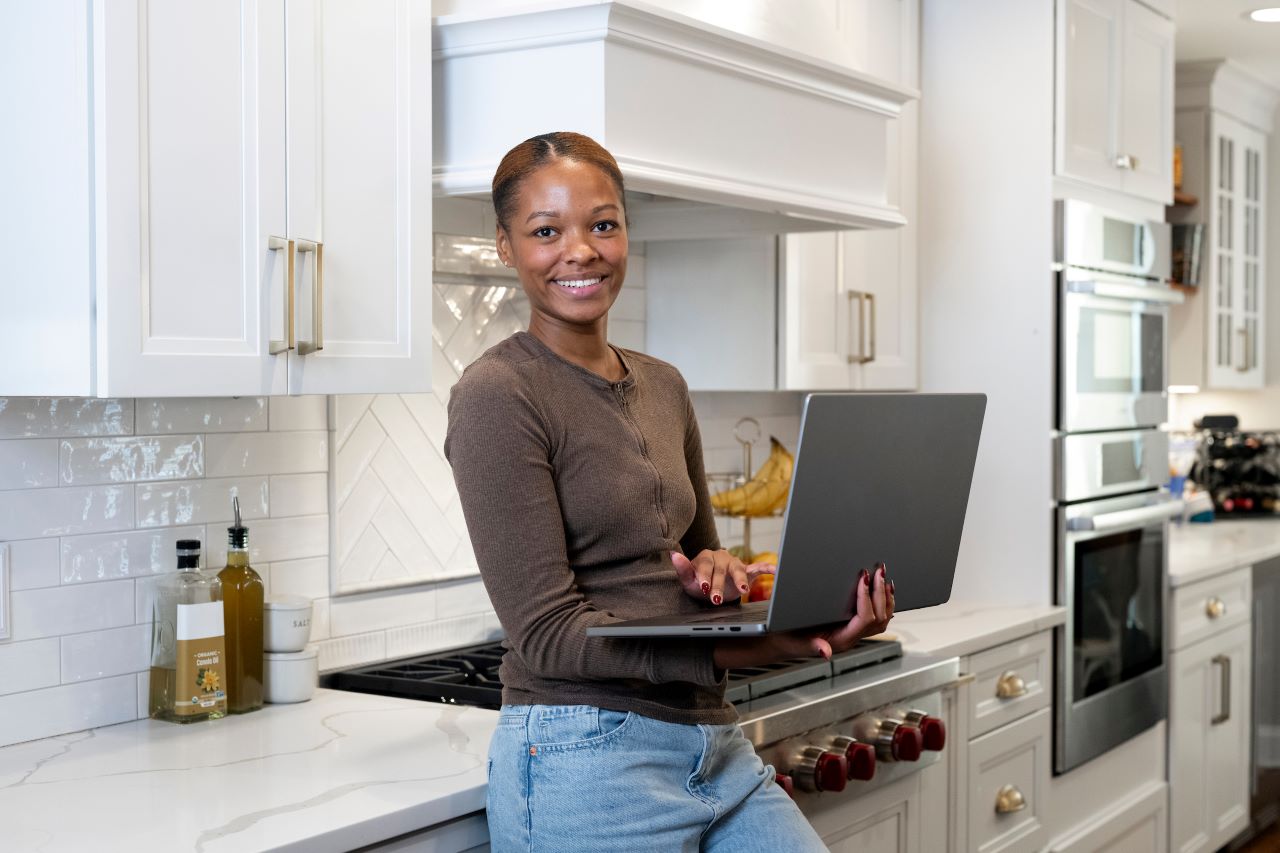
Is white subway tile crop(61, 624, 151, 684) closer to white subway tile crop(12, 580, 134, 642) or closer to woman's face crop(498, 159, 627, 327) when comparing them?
white subway tile crop(12, 580, 134, 642)

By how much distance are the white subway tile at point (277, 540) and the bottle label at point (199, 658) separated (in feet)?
0.54

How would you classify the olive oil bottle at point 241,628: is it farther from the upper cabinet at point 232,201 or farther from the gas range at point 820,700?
the upper cabinet at point 232,201

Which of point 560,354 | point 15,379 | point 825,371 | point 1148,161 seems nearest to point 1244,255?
point 1148,161

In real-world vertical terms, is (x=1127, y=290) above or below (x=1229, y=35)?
below

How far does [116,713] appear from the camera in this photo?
6.80 feet

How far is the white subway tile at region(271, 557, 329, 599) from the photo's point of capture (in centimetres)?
231

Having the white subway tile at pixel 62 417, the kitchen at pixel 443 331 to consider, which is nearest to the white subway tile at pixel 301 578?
the kitchen at pixel 443 331

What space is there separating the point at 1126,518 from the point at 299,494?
2208 mm

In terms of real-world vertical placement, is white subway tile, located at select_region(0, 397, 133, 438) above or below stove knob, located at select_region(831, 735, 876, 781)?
above

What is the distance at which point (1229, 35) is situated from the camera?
4.81m

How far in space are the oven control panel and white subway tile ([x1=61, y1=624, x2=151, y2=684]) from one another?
38.1 inches

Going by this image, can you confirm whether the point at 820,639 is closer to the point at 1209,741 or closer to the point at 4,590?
the point at 4,590

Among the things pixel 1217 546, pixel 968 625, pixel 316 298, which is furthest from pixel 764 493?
pixel 1217 546

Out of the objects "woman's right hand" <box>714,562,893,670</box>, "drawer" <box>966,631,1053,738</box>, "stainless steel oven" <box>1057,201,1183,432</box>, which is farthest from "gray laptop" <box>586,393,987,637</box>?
"stainless steel oven" <box>1057,201,1183,432</box>
